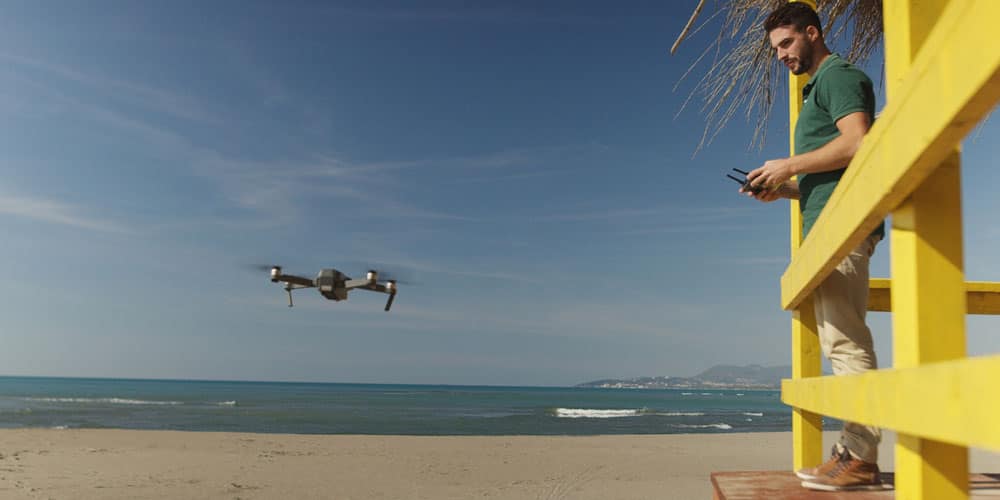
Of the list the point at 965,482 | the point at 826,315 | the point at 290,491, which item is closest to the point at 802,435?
the point at 826,315

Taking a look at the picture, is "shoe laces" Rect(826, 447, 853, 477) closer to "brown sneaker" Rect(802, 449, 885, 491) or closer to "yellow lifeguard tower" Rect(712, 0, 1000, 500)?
"brown sneaker" Rect(802, 449, 885, 491)

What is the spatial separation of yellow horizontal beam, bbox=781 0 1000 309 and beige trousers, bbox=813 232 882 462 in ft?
3.10

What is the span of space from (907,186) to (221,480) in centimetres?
1118

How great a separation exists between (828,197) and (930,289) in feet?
4.43

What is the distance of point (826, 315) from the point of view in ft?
7.26

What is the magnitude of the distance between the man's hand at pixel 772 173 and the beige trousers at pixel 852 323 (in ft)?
1.11

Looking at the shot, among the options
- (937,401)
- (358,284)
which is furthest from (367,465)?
(937,401)

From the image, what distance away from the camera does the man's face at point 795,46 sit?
8.05ft

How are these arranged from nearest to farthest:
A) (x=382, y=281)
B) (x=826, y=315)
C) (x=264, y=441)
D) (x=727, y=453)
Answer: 1. (x=826, y=315)
2. (x=727, y=453)
3. (x=264, y=441)
4. (x=382, y=281)

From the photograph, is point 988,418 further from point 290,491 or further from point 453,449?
point 453,449

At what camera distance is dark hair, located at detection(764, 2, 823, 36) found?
7.95 feet

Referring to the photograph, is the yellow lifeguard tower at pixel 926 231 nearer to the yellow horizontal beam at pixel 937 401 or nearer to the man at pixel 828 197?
the yellow horizontal beam at pixel 937 401

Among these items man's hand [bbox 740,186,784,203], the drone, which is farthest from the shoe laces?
the drone

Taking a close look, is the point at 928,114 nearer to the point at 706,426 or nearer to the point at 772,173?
the point at 772,173
